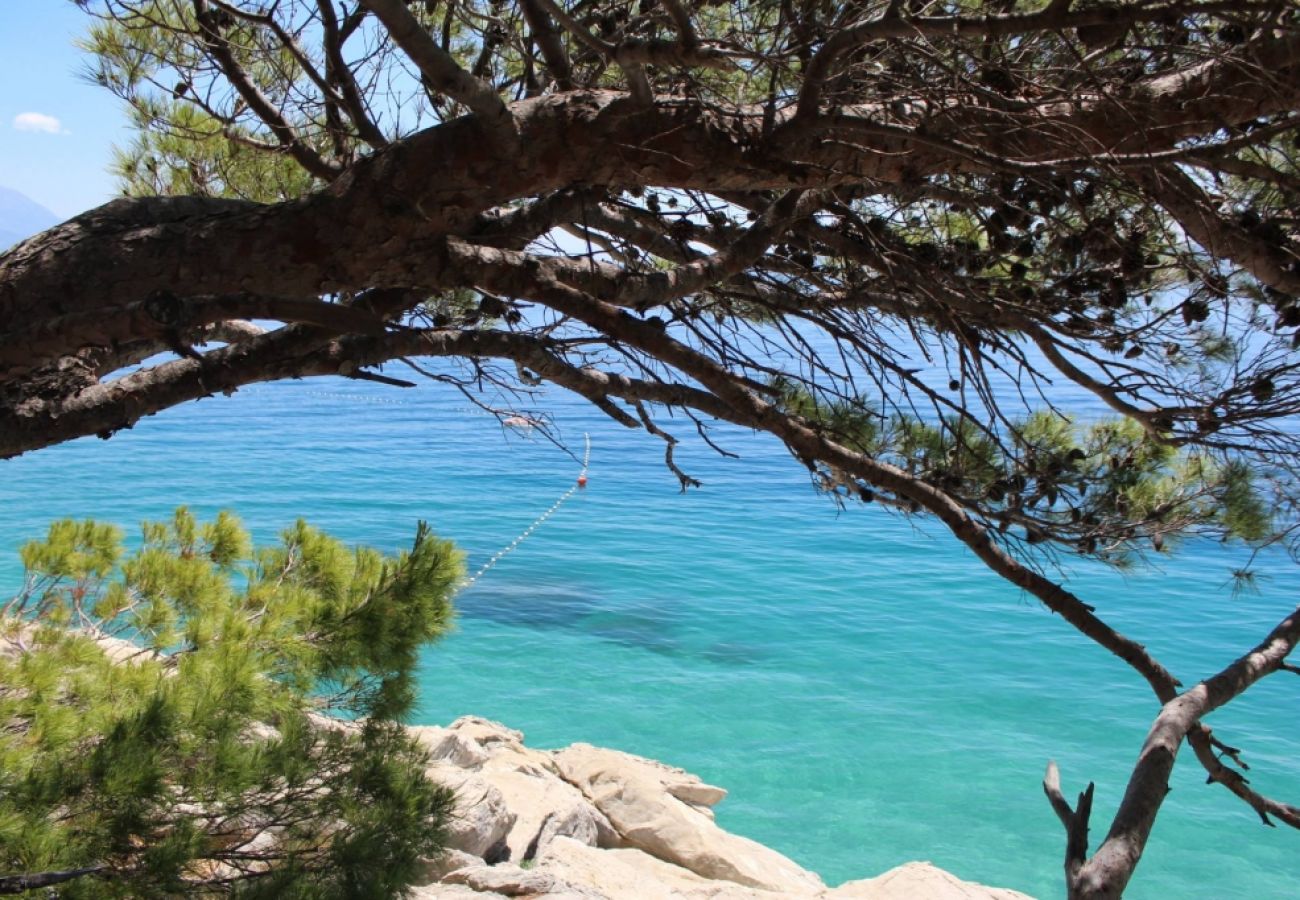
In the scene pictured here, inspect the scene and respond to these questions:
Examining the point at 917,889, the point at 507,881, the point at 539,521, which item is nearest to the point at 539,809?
the point at 507,881

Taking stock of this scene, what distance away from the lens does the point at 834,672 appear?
24.7 ft

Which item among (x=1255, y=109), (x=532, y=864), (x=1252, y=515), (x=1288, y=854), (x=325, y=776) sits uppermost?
(x=1255, y=109)

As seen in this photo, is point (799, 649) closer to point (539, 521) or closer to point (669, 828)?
point (669, 828)

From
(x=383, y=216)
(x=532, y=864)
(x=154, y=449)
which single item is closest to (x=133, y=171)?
(x=383, y=216)

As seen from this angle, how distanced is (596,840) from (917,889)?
51.2 inches

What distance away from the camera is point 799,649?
7.84 meters

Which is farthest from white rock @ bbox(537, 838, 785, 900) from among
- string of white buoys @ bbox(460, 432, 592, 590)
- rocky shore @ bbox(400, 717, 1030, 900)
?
string of white buoys @ bbox(460, 432, 592, 590)

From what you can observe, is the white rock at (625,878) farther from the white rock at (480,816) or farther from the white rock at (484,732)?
the white rock at (484,732)

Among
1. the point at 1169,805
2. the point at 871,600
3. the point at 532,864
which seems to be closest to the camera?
the point at 532,864

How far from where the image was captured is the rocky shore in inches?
133

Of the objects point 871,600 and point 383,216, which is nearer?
point 383,216

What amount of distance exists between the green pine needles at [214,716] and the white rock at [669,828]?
214cm

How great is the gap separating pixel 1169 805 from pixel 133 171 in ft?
19.8

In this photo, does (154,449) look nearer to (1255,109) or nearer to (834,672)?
(834,672)
